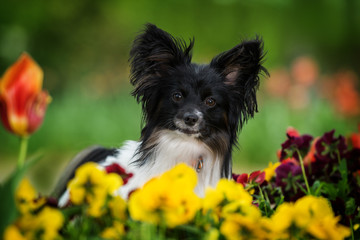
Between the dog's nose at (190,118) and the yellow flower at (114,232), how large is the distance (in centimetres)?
90

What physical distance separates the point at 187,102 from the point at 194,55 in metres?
3.80

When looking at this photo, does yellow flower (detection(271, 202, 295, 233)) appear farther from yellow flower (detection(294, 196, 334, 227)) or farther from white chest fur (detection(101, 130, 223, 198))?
white chest fur (detection(101, 130, 223, 198))

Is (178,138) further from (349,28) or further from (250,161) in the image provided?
(349,28)

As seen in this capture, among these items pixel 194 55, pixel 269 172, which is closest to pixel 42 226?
pixel 269 172

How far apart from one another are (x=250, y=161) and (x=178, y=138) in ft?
10.3

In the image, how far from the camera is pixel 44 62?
20.6 ft

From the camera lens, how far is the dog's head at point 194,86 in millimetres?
2055

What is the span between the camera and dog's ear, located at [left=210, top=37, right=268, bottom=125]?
2.03 metres

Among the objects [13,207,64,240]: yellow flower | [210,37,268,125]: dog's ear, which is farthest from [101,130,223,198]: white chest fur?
[13,207,64,240]: yellow flower

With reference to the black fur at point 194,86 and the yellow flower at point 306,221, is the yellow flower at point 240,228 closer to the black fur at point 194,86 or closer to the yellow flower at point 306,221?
the yellow flower at point 306,221

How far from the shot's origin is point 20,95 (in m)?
1.06

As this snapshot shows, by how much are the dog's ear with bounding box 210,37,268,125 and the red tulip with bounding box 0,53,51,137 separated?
3.76ft

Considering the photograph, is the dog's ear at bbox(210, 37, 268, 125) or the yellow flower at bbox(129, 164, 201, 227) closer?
the yellow flower at bbox(129, 164, 201, 227)

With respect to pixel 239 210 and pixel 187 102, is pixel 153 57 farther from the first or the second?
pixel 239 210
